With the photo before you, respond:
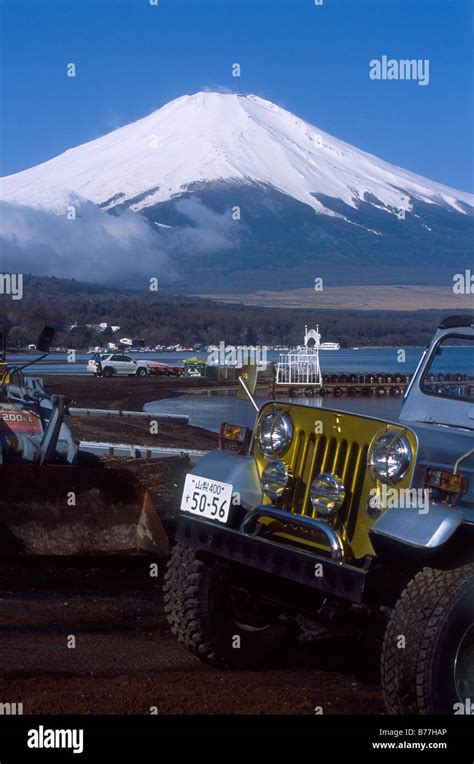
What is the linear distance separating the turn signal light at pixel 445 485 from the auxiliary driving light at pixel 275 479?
3.40 ft

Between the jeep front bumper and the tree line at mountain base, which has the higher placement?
the tree line at mountain base

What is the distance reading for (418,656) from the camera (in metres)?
5.61

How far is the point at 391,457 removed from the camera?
6.00 metres

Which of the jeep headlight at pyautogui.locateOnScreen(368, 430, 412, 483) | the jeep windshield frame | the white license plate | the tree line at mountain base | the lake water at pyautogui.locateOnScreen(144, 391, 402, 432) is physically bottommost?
the lake water at pyautogui.locateOnScreen(144, 391, 402, 432)

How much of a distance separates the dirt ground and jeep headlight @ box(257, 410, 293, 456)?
131cm

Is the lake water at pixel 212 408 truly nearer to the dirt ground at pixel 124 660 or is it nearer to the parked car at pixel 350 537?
the dirt ground at pixel 124 660

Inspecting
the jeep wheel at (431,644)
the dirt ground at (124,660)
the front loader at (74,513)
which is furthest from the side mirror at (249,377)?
the front loader at (74,513)

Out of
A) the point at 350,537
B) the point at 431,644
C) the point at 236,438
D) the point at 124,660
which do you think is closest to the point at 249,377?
the point at 236,438

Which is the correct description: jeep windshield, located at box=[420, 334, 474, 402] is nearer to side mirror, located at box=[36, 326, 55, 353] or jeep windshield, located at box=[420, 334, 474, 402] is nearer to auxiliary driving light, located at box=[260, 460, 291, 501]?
auxiliary driving light, located at box=[260, 460, 291, 501]

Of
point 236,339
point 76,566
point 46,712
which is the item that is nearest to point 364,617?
point 46,712

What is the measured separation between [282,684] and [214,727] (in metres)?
1.01

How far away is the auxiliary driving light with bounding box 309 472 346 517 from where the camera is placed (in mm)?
6262

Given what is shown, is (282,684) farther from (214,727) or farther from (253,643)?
(214,727)

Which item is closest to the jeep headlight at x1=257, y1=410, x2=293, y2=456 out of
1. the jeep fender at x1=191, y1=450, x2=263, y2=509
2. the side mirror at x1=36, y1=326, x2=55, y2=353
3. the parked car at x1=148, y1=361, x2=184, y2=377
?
the jeep fender at x1=191, y1=450, x2=263, y2=509
